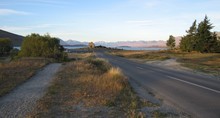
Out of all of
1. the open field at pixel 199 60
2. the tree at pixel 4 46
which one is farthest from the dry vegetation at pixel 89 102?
the tree at pixel 4 46

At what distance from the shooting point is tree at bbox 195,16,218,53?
65.3m

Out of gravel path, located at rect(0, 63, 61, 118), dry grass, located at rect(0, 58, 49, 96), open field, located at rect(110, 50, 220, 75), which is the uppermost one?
gravel path, located at rect(0, 63, 61, 118)

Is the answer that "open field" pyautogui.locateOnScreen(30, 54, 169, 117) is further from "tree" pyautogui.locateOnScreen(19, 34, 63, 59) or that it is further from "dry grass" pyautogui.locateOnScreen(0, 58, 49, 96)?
"tree" pyautogui.locateOnScreen(19, 34, 63, 59)

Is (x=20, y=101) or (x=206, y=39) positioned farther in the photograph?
(x=206, y=39)

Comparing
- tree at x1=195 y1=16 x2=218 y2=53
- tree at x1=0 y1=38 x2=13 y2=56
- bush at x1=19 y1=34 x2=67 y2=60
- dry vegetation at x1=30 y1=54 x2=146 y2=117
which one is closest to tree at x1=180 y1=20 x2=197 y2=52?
tree at x1=195 y1=16 x2=218 y2=53

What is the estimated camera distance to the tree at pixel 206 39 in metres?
65.3

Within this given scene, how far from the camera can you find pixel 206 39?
215 feet

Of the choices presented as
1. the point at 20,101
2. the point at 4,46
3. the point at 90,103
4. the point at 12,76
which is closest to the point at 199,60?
the point at 12,76

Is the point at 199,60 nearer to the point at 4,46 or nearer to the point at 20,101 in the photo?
the point at 20,101

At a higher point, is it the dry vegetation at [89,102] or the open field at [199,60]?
the dry vegetation at [89,102]

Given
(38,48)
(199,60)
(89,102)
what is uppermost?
(38,48)

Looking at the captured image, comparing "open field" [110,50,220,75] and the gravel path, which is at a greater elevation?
the gravel path

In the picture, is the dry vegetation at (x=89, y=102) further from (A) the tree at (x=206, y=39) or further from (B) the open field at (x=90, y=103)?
(A) the tree at (x=206, y=39)

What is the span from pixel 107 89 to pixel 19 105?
444cm
